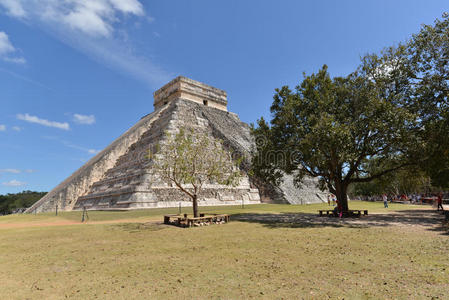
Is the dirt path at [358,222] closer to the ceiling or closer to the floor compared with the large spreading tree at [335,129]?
closer to the floor

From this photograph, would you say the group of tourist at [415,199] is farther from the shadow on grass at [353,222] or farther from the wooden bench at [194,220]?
the wooden bench at [194,220]

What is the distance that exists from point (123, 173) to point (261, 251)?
2115 centimetres

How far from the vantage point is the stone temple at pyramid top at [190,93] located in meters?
38.9

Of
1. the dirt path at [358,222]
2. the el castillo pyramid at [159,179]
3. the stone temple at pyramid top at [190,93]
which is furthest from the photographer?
the stone temple at pyramid top at [190,93]

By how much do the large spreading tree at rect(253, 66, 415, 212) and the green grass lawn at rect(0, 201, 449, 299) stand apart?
18.2ft

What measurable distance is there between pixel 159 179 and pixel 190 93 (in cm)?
2051

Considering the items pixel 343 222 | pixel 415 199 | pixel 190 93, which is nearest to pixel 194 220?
pixel 343 222

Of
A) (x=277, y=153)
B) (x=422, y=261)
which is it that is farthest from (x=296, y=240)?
(x=277, y=153)

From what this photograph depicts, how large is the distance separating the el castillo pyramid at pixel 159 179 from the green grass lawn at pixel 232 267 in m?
7.83

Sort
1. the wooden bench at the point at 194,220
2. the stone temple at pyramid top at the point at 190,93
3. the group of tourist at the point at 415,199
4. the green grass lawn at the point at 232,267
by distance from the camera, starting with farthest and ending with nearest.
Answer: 1. the stone temple at pyramid top at the point at 190,93
2. the group of tourist at the point at 415,199
3. the wooden bench at the point at 194,220
4. the green grass lawn at the point at 232,267

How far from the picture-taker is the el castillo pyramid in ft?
70.8

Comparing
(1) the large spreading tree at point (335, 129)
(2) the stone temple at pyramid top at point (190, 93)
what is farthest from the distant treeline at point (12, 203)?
(1) the large spreading tree at point (335, 129)

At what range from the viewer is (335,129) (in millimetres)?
12508

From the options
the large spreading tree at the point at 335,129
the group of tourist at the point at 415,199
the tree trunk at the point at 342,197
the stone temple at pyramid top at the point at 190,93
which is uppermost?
the stone temple at pyramid top at the point at 190,93
